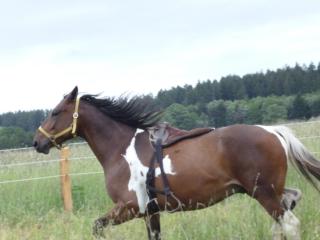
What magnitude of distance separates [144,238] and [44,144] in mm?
1586

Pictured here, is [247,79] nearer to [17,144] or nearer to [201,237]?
[17,144]

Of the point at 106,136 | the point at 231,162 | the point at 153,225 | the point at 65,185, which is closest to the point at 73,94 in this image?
the point at 106,136

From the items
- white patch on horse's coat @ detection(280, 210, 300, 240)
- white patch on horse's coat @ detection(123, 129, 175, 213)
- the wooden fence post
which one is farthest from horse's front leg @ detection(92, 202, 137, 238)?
the wooden fence post

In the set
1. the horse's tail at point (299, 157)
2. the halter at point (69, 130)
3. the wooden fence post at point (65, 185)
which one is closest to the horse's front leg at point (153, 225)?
the halter at point (69, 130)

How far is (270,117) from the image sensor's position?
70.2 ft

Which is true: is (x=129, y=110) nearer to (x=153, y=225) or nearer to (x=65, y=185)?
(x=153, y=225)

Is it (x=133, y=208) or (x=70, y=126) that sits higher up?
(x=70, y=126)

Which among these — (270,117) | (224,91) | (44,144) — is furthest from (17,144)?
(224,91)

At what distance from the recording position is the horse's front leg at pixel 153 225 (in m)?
5.63

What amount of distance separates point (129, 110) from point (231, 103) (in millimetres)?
17883

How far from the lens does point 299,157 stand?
582 cm

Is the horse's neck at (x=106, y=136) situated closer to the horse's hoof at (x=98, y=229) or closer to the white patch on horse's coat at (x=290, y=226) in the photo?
the horse's hoof at (x=98, y=229)

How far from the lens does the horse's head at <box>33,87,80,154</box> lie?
639 cm

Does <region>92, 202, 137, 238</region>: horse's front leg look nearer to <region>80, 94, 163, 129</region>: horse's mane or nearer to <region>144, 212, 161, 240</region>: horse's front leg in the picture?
<region>144, 212, 161, 240</region>: horse's front leg
